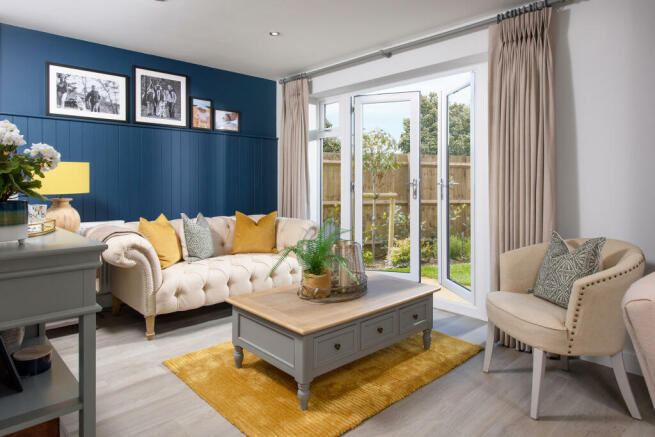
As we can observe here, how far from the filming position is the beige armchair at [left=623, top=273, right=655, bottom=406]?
92 centimetres

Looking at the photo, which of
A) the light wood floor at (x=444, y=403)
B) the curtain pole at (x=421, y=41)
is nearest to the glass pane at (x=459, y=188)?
the curtain pole at (x=421, y=41)

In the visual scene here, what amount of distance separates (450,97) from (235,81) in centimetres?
233

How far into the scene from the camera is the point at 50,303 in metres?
1.17

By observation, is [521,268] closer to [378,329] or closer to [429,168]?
[378,329]

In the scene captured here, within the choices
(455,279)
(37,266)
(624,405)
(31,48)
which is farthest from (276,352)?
(31,48)

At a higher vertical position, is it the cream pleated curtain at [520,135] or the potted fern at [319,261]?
the cream pleated curtain at [520,135]

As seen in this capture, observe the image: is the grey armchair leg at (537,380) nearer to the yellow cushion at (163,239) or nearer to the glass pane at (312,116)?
the yellow cushion at (163,239)

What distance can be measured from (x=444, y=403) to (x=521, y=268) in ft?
3.17

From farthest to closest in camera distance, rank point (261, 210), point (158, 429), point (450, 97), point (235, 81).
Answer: point (261, 210), point (235, 81), point (450, 97), point (158, 429)

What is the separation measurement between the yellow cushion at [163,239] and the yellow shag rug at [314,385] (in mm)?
912

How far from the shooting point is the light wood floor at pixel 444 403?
1.85 meters

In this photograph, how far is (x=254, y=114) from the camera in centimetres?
476

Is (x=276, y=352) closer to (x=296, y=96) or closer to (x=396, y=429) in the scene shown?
(x=396, y=429)

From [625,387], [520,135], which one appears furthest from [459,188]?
[625,387]
